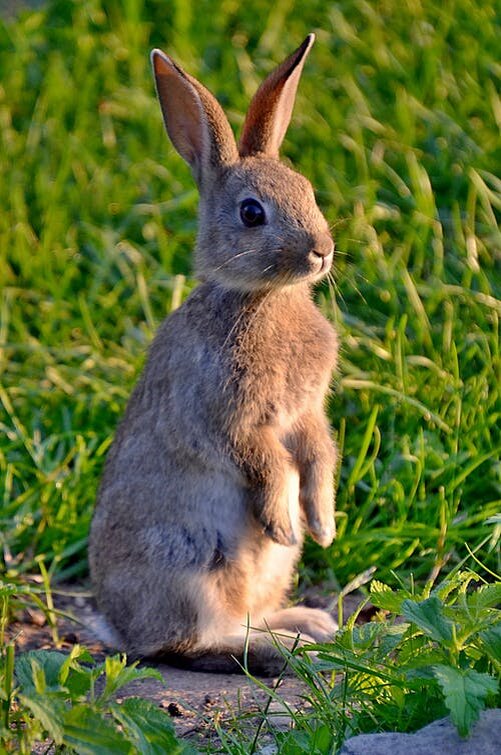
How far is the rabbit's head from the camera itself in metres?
4.50

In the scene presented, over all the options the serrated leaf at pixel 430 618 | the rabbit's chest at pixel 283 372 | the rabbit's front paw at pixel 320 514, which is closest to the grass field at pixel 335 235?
the rabbit's front paw at pixel 320 514

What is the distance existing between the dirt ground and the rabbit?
12cm

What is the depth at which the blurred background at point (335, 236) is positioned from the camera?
541 centimetres

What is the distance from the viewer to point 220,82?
7.62 meters

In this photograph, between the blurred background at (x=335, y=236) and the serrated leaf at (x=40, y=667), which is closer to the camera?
the serrated leaf at (x=40, y=667)

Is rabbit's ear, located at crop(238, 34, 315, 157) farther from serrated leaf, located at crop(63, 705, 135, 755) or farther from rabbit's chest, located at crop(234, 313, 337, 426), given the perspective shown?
serrated leaf, located at crop(63, 705, 135, 755)

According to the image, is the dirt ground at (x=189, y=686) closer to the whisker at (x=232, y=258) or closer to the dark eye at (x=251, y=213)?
the whisker at (x=232, y=258)

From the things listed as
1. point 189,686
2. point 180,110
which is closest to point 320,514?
point 189,686

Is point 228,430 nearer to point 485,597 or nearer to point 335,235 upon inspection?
point 485,597

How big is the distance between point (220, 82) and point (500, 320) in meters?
2.48

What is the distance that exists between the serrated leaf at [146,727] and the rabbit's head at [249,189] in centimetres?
156

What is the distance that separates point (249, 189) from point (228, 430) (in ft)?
2.57

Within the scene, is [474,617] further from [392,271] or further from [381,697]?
[392,271]

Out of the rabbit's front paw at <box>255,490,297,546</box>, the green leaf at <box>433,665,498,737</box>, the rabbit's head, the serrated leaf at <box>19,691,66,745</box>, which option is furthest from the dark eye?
the serrated leaf at <box>19,691,66,745</box>
